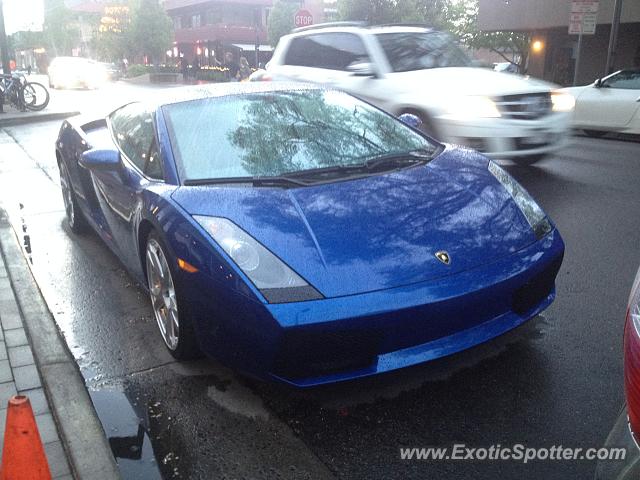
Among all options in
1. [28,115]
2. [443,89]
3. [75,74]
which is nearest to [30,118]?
[28,115]

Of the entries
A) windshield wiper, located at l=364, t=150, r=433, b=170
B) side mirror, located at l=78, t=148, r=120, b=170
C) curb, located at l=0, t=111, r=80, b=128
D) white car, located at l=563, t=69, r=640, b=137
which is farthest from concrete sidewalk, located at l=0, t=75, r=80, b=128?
windshield wiper, located at l=364, t=150, r=433, b=170

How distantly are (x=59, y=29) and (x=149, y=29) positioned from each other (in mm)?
27387

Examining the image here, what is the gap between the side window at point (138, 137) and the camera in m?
3.72

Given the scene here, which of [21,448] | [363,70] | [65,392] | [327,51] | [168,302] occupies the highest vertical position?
[327,51]

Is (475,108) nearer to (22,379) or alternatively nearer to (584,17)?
(22,379)

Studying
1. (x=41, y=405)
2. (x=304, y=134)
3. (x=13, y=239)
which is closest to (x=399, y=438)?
(x=41, y=405)

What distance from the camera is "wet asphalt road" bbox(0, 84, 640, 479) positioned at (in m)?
2.56

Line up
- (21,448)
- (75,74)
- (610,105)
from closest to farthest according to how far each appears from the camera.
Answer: (21,448)
(610,105)
(75,74)

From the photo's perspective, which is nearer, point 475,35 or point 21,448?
point 21,448

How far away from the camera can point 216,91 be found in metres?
4.27

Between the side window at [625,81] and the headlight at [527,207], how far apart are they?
8.98 m

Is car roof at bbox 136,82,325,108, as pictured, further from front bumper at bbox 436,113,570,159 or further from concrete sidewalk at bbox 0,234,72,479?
front bumper at bbox 436,113,570,159

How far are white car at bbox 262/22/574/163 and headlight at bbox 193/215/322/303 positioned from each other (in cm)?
467

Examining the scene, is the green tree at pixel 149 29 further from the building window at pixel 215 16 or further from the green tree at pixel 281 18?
the green tree at pixel 281 18
